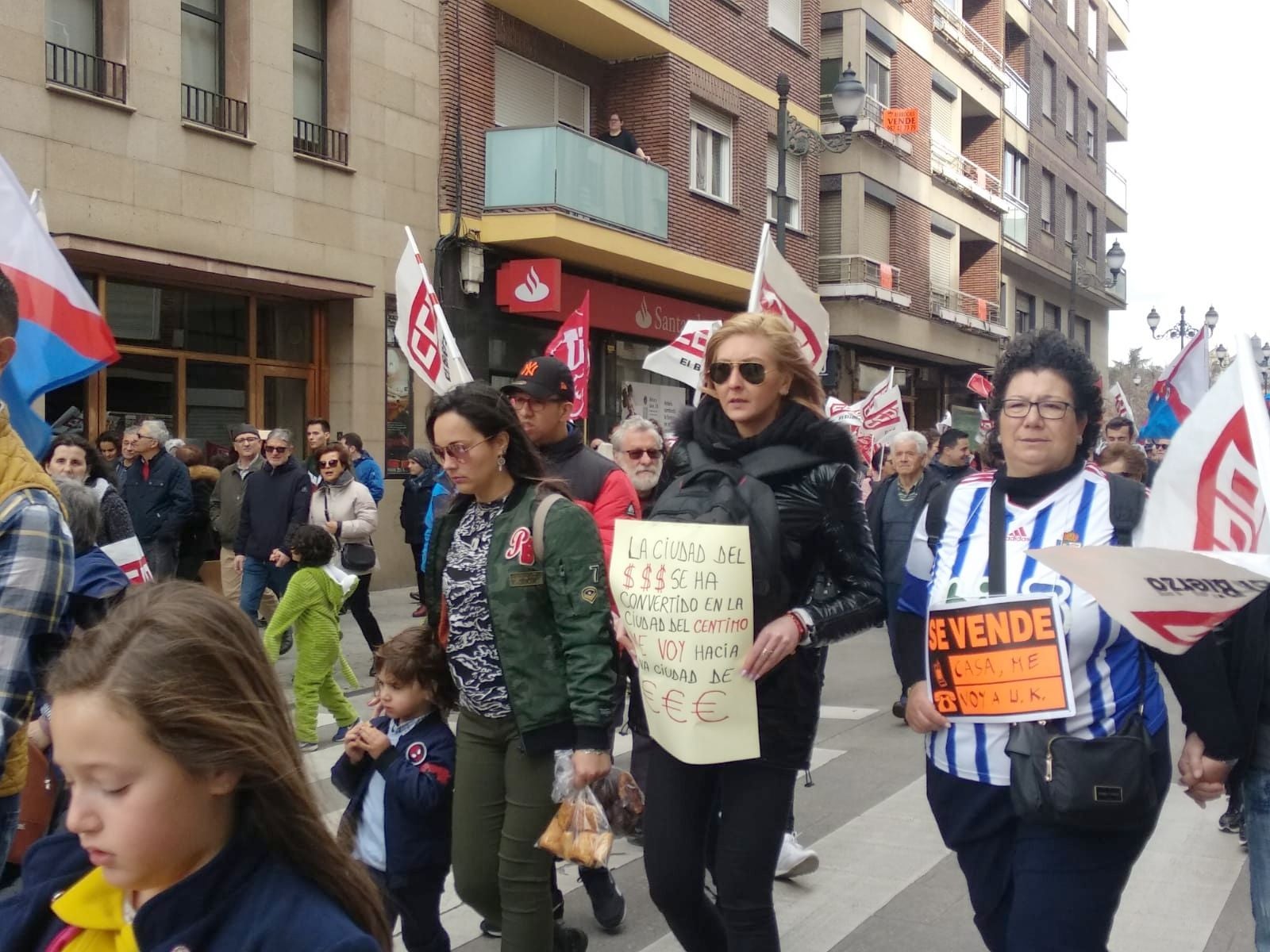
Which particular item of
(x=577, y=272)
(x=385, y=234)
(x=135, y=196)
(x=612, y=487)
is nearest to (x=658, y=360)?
(x=612, y=487)

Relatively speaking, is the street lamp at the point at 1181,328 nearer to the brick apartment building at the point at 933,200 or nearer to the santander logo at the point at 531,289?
the brick apartment building at the point at 933,200

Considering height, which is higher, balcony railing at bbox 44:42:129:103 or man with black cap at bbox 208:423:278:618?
balcony railing at bbox 44:42:129:103

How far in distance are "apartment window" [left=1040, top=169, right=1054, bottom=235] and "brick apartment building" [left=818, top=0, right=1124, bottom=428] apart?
0.30m

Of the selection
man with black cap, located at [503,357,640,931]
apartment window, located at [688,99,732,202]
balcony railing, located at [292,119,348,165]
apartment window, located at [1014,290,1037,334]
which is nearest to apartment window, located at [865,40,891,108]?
apartment window, located at [688,99,732,202]

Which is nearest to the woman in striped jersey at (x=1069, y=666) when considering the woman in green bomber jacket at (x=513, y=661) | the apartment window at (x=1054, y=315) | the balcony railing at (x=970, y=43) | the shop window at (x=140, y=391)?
the woman in green bomber jacket at (x=513, y=661)

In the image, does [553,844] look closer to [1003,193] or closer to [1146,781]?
[1146,781]

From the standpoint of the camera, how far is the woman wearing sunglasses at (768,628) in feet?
10.6

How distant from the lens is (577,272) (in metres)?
18.0

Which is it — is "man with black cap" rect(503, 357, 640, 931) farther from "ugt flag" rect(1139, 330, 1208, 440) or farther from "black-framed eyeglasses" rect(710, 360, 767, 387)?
"ugt flag" rect(1139, 330, 1208, 440)

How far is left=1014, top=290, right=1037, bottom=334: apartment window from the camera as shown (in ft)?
116

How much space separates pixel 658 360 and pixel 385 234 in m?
7.93

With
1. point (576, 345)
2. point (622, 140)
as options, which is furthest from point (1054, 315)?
point (576, 345)

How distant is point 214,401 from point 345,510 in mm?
4334

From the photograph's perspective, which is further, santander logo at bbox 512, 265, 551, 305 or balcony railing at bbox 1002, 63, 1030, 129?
balcony railing at bbox 1002, 63, 1030, 129
